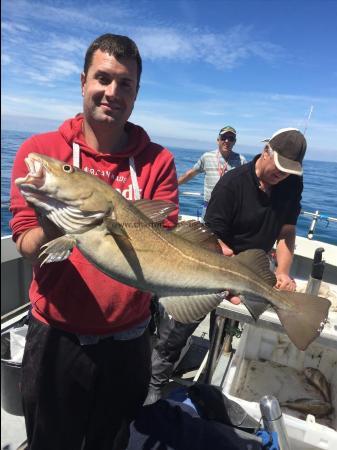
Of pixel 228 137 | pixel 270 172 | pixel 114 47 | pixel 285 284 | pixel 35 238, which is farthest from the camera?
pixel 228 137

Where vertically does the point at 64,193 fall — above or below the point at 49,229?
above

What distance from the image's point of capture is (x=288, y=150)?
396 cm

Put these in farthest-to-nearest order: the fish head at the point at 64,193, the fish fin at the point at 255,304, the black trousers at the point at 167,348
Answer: the black trousers at the point at 167,348
the fish fin at the point at 255,304
the fish head at the point at 64,193

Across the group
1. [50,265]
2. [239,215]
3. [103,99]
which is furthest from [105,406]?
[239,215]

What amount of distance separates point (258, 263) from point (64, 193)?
140cm

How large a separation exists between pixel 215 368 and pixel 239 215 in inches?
69.4

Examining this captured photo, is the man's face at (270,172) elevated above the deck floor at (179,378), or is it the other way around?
the man's face at (270,172)

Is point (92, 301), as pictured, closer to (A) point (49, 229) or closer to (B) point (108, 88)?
(A) point (49, 229)

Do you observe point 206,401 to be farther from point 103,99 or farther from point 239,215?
point 103,99

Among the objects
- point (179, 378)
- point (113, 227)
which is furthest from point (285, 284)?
point (113, 227)

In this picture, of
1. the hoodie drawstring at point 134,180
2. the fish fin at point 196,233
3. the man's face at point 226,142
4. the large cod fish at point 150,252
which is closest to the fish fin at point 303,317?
the large cod fish at point 150,252

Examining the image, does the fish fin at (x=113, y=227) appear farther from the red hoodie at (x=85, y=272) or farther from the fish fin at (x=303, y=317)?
the fish fin at (x=303, y=317)

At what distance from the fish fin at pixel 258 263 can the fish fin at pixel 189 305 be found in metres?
0.30

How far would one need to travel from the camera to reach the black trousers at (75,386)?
97.6 inches
